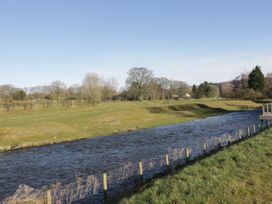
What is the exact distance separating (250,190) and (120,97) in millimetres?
151418

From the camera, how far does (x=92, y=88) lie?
127500 millimetres

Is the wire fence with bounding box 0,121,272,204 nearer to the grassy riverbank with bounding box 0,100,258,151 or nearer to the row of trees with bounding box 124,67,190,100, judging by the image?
the grassy riverbank with bounding box 0,100,258,151

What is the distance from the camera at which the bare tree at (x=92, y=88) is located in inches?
4771

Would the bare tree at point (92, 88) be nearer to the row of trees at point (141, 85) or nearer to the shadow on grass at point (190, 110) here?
the row of trees at point (141, 85)

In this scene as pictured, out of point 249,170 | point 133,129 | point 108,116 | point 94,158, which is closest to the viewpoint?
point 249,170

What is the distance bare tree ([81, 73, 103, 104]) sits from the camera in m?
121

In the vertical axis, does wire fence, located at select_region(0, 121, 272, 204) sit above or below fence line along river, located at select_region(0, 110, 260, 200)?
above

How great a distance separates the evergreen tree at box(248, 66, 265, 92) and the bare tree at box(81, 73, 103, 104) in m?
70.7

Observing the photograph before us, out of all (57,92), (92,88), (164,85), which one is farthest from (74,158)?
(164,85)

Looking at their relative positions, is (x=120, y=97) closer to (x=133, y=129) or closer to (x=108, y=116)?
(x=108, y=116)

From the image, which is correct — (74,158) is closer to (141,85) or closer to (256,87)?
(256,87)

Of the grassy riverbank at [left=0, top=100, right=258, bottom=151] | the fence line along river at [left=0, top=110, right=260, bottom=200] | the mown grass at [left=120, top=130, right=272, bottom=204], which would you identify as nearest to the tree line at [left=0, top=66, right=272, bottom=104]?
the grassy riverbank at [left=0, top=100, right=258, bottom=151]

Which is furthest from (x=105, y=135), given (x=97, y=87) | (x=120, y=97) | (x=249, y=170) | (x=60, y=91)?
(x=120, y=97)

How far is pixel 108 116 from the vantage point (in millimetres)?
69625
